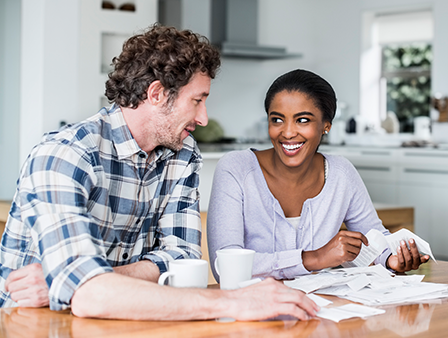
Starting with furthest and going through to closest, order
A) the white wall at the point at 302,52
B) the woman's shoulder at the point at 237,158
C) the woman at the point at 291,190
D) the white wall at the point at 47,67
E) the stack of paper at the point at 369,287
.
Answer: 1. the white wall at the point at 302,52
2. the white wall at the point at 47,67
3. the woman's shoulder at the point at 237,158
4. the woman at the point at 291,190
5. the stack of paper at the point at 369,287

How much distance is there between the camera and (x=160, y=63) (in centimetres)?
143

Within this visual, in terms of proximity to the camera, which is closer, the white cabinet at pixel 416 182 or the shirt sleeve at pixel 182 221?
the shirt sleeve at pixel 182 221

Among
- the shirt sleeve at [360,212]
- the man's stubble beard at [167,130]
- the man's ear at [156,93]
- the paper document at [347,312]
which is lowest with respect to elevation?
the paper document at [347,312]

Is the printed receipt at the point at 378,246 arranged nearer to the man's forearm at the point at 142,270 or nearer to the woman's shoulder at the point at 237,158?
the woman's shoulder at the point at 237,158

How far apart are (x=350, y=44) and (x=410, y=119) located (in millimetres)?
1119

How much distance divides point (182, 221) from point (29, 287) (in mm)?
476

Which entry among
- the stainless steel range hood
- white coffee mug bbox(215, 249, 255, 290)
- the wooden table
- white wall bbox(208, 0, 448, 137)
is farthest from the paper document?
white wall bbox(208, 0, 448, 137)

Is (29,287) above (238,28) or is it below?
below

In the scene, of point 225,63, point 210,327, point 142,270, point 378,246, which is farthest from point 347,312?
point 225,63

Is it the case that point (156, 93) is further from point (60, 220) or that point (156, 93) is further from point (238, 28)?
point (238, 28)

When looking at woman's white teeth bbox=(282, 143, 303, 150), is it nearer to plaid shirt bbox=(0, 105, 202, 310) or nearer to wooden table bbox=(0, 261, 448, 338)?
plaid shirt bbox=(0, 105, 202, 310)

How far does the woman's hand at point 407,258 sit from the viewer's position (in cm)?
156

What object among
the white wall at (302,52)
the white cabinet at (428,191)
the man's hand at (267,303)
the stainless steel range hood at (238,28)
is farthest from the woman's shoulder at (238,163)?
the white wall at (302,52)

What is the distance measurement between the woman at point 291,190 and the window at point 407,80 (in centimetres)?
466
